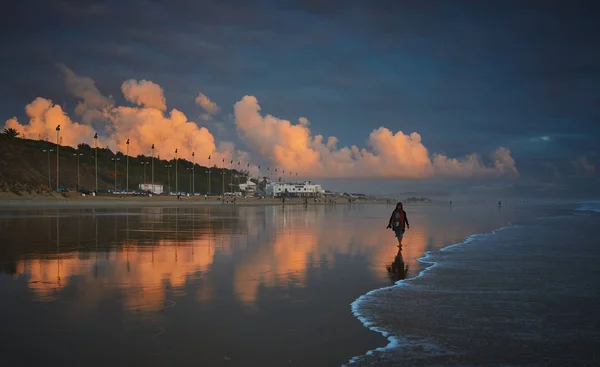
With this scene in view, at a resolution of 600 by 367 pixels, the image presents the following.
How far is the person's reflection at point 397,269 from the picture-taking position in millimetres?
12414

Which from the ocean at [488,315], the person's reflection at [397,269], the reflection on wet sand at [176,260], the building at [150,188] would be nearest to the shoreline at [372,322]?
the ocean at [488,315]

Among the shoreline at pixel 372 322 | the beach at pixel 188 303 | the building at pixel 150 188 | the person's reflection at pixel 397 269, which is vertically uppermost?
the building at pixel 150 188

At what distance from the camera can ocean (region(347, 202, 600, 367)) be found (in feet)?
20.8

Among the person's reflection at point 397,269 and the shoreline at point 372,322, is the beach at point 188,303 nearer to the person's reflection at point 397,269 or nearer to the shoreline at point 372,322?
the shoreline at point 372,322

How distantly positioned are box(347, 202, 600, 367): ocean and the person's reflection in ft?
1.59

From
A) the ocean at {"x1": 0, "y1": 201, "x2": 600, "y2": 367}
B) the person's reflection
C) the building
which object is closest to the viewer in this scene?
the ocean at {"x1": 0, "y1": 201, "x2": 600, "y2": 367}

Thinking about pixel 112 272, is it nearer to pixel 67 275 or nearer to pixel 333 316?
pixel 67 275

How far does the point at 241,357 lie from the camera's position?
6.14m

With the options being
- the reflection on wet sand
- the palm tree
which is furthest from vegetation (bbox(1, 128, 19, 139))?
the reflection on wet sand

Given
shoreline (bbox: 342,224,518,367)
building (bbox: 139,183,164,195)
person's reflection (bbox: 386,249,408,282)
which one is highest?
building (bbox: 139,183,164,195)

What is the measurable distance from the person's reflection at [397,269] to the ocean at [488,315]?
49 cm

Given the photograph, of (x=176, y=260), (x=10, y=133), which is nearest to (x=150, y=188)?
(x=10, y=133)

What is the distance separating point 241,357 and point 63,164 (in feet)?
594

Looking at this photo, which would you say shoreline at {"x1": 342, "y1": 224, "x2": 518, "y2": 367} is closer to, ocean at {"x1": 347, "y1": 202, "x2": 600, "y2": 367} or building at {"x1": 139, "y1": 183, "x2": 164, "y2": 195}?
ocean at {"x1": 347, "y1": 202, "x2": 600, "y2": 367}
